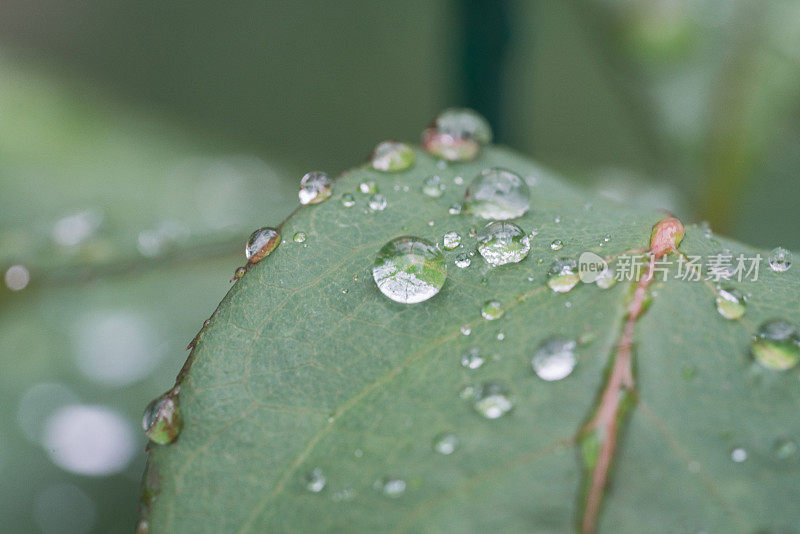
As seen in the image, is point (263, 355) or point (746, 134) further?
point (746, 134)

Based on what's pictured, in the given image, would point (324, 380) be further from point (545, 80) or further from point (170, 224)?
point (545, 80)

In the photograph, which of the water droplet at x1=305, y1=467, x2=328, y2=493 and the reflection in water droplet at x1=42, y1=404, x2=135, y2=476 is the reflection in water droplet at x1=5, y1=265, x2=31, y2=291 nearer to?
the reflection in water droplet at x1=42, y1=404, x2=135, y2=476

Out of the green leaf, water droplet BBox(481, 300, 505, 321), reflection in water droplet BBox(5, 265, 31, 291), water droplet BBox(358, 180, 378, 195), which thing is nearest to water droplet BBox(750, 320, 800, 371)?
the green leaf

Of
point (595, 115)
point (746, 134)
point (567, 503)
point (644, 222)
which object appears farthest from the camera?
point (595, 115)

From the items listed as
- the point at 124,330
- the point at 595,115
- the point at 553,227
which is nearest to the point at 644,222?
the point at 553,227

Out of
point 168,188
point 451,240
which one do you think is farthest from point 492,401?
point 168,188
